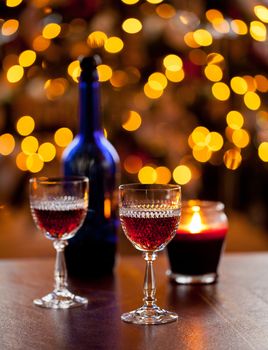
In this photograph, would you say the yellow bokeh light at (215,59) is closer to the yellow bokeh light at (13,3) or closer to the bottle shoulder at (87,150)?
the yellow bokeh light at (13,3)

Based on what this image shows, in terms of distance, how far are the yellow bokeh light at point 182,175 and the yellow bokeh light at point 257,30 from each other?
0.78 meters

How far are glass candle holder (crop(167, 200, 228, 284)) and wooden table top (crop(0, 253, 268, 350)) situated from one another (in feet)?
0.11

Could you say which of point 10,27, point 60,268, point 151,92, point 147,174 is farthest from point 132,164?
point 60,268

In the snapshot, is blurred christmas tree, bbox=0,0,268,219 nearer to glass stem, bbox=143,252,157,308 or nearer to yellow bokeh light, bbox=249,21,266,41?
yellow bokeh light, bbox=249,21,266,41

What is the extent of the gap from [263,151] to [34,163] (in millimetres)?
1098

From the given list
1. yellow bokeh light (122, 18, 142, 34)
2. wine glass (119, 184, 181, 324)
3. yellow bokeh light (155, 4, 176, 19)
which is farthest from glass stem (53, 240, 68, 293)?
yellow bokeh light (155, 4, 176, 19)

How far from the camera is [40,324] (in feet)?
3.34

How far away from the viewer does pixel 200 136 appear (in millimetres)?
3631

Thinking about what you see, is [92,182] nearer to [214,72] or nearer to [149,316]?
[149,316]

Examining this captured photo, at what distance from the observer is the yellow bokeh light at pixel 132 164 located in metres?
3.17

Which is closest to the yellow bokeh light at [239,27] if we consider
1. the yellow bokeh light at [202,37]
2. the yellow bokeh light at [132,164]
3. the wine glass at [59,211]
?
the yellow bokeh light at [202,37]

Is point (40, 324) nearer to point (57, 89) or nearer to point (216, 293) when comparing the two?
point (216, 293)

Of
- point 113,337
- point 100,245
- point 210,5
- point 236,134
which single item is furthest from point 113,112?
point 113,337

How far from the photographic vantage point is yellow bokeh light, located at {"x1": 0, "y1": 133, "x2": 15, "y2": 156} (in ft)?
11.1
